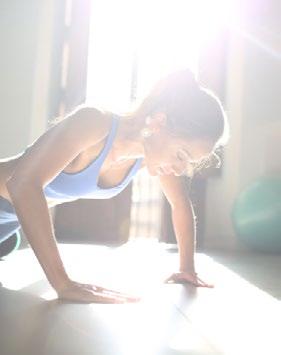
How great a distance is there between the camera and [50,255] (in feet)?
3.06

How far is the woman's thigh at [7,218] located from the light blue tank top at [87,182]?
111 millimetres

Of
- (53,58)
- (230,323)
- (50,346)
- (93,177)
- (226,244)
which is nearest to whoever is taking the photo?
(50,346)

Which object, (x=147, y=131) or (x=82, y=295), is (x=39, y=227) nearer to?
(x=82, y=295)

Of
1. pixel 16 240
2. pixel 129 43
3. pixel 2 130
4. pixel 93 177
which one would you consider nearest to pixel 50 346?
pixel 93 177

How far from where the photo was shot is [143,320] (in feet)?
2.89

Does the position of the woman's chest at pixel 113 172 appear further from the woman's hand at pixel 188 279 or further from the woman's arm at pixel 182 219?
the woman's hand at pixel 188 279

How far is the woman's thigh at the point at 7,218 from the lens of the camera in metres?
1.27

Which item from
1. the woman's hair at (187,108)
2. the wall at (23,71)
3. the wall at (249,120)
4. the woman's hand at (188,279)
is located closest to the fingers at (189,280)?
the woman's hand at (188,279)

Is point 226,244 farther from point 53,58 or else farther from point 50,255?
point 50,255

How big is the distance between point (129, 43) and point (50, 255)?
2807 mm

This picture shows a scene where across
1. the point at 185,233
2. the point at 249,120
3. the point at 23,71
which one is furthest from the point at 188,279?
the point at 23,71

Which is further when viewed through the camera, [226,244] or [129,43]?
[129,43]

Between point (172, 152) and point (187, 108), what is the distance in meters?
0.10

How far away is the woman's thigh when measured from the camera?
4.18 ft
